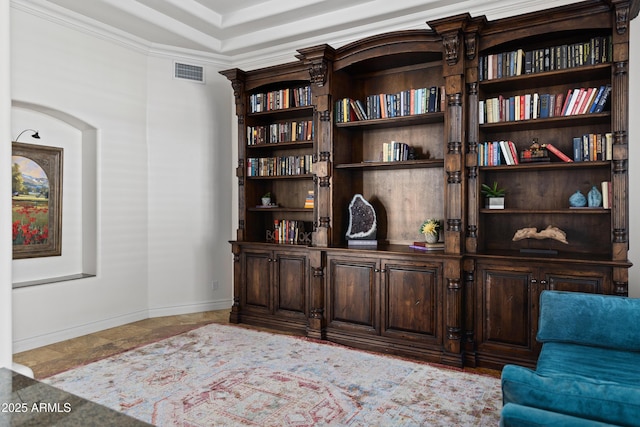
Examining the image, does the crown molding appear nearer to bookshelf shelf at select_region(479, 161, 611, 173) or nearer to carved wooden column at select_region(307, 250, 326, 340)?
bookshelf shelf at select_region(479, 161, 611, 173)

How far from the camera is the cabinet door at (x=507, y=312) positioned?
341 cm

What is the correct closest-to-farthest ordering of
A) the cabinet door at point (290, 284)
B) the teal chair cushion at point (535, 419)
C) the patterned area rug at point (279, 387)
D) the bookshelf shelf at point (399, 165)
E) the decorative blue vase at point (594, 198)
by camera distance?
1. the teal chair cushion at point (535, 419)
2. the patterned area rug at point (279, 387)
3. the decorative blue vase at point (594, 198)
4. the bookshelf shelf at point (399, 165)
5. the cabinet door at point (290, 284)

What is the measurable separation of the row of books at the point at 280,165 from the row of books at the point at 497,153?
5.59 ft

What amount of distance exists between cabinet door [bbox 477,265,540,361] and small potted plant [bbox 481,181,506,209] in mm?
542

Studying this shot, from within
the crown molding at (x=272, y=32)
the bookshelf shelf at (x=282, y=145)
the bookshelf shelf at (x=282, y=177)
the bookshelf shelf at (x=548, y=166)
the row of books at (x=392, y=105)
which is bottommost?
the bookshelf shelf at (x=548, y=166)

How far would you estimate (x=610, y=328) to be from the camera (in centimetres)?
261

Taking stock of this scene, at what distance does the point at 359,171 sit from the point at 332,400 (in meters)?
2.48

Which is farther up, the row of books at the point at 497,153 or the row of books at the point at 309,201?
the row of books at the point at 497,153

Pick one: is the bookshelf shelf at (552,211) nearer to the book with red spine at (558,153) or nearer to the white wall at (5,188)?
the book with red spine at (558,153)

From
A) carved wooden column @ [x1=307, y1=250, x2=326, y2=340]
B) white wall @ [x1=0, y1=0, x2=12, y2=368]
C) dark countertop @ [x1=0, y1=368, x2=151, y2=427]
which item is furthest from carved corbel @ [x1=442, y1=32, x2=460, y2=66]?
dark countertop @ [x1=0, y1=368, x2=151, y2=427]

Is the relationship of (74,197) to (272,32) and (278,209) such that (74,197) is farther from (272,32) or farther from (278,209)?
(272,32)

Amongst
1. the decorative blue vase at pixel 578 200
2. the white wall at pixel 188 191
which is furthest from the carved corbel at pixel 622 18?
the white wall at pixel 188 191

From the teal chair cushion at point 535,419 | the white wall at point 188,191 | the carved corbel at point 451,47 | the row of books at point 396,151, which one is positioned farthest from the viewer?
the white wall at point 188,191

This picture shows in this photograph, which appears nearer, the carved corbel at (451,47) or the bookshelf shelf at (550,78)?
the bookshelf shelf at (550,78)
